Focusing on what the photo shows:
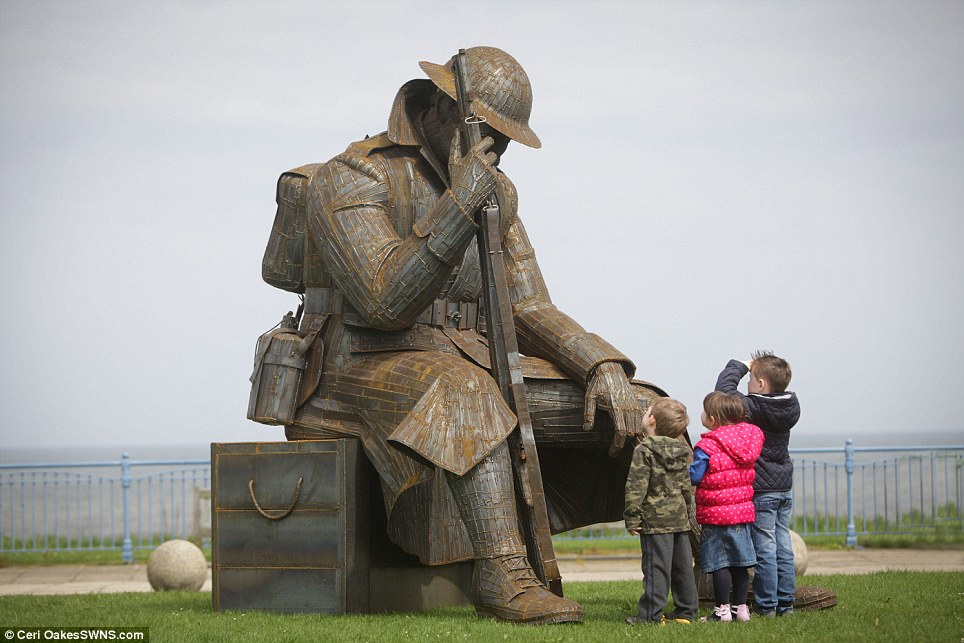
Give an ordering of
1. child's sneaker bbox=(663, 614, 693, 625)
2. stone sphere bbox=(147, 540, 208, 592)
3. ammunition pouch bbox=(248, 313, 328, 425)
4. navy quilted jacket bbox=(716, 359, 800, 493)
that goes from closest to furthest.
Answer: child's sneaker bbox=(663, 614, 693, 625) → navy quilted jacket bbox=(716, 359, 800, 493) → ammunition pouch bbox=(248, 313, 328, 425) → stone sphere bbox=(147, 540, 208, 592)

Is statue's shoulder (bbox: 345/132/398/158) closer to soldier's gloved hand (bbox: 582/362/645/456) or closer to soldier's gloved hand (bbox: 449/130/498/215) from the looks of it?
soldier's gloved hand (bbox: 449/130/498/215)

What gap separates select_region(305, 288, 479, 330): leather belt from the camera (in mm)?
Result: 6309

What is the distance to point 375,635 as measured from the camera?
5250mm

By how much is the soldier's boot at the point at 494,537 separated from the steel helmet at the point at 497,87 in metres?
1.55

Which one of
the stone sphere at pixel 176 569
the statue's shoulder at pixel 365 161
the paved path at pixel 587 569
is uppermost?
the statue's shoulder at pixel 365 161

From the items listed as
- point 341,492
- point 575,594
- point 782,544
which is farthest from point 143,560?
point 782,544

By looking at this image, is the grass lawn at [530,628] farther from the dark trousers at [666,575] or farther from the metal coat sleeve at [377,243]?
the metal coat sleeve at [377,243]

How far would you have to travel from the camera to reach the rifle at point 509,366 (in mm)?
5699

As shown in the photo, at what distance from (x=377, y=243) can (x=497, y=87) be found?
0.94 m

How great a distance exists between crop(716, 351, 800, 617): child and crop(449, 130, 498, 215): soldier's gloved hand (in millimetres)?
1416

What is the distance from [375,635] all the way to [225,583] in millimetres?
1187

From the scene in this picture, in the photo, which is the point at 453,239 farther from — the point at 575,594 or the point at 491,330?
the point at 575,594

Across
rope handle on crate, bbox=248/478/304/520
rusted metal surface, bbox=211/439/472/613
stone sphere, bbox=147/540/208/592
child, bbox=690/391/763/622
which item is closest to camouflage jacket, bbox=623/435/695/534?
child, bbox=690/391/763/622

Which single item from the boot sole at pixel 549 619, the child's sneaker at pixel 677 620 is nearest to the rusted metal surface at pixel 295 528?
the boot sole at pixel 549 619
